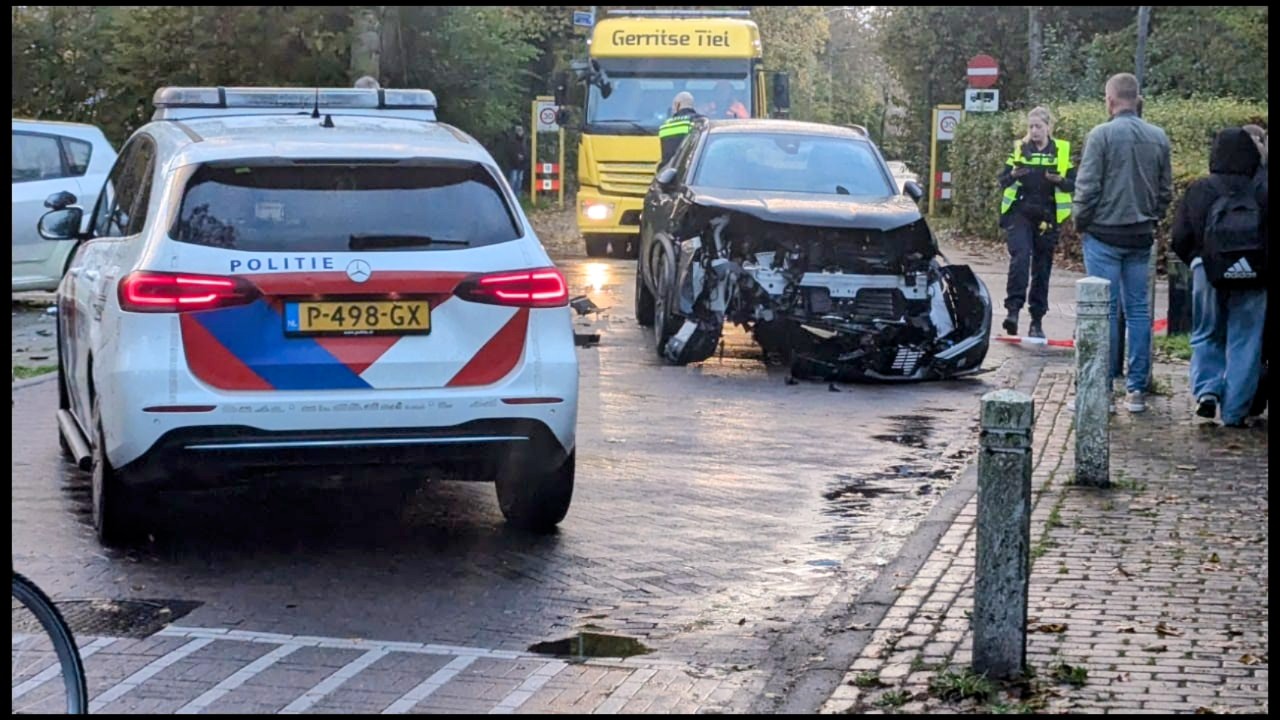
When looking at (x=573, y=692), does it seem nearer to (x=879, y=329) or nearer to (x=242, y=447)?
(x=242, y=447)

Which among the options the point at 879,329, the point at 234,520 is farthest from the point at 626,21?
the point at 234,520

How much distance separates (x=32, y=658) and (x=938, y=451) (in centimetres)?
607

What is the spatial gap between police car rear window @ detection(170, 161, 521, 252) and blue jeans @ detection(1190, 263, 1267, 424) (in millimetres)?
4696

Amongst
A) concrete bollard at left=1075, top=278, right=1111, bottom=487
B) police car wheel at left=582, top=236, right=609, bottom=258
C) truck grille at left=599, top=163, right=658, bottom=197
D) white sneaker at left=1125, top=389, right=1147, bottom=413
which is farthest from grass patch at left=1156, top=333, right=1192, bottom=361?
police car wheel at left=582, top=236, right=609, bottom=258

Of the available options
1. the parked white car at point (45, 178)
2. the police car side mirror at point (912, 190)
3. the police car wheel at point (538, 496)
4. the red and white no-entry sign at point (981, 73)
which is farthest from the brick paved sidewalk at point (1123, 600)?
the red and white no-entry sign at point (981, 73)

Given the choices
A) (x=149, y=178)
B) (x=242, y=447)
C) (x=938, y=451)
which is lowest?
(x=938, y=451)

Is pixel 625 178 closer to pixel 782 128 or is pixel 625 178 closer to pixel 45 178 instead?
pixel 45 178

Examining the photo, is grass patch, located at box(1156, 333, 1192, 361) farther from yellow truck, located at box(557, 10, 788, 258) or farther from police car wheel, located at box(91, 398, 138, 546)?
yellow truck, located at box(557, 10, 788, 258)

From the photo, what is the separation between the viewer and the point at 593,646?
20.3ft

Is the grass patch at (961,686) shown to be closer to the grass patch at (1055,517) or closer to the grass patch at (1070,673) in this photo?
the grass patch at (1070,673)

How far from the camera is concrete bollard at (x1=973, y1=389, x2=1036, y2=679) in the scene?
18.4 ft

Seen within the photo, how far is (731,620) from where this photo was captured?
661 centimetres

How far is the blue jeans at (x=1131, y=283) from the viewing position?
1120cm

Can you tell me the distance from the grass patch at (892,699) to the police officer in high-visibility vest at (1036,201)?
9.74 meters
